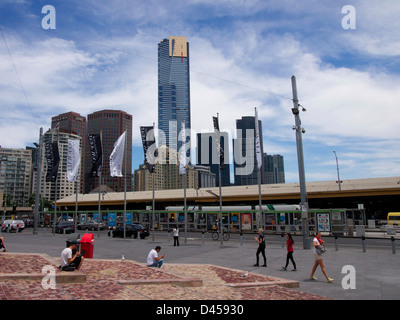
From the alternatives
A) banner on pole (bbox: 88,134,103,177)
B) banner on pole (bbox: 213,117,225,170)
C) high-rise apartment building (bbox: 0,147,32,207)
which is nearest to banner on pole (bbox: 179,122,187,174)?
banner on pole (bbox: 213,117,225,170)

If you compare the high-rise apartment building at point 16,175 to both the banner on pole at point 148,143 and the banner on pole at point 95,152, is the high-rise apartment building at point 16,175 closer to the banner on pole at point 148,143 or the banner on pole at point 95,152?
the banner on pole at point 95,152

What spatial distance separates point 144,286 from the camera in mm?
8898

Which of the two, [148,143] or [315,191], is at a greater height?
[148,143]

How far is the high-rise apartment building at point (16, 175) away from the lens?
535 feet

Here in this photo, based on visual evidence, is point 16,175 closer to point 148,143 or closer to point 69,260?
point 148,143

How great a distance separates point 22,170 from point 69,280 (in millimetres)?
183977

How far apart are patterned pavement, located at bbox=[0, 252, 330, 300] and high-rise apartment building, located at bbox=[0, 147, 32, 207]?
173822mm

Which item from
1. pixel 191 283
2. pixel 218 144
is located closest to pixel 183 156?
pixel 218 144

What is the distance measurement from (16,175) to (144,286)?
606ft

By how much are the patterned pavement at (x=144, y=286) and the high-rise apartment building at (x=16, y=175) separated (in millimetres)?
173822

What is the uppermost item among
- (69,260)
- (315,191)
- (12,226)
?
(315,191)

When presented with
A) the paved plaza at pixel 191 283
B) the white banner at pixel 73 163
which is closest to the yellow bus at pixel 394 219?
the paved plaza at pixel 191 283

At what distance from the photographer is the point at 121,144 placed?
29406 millimetres
